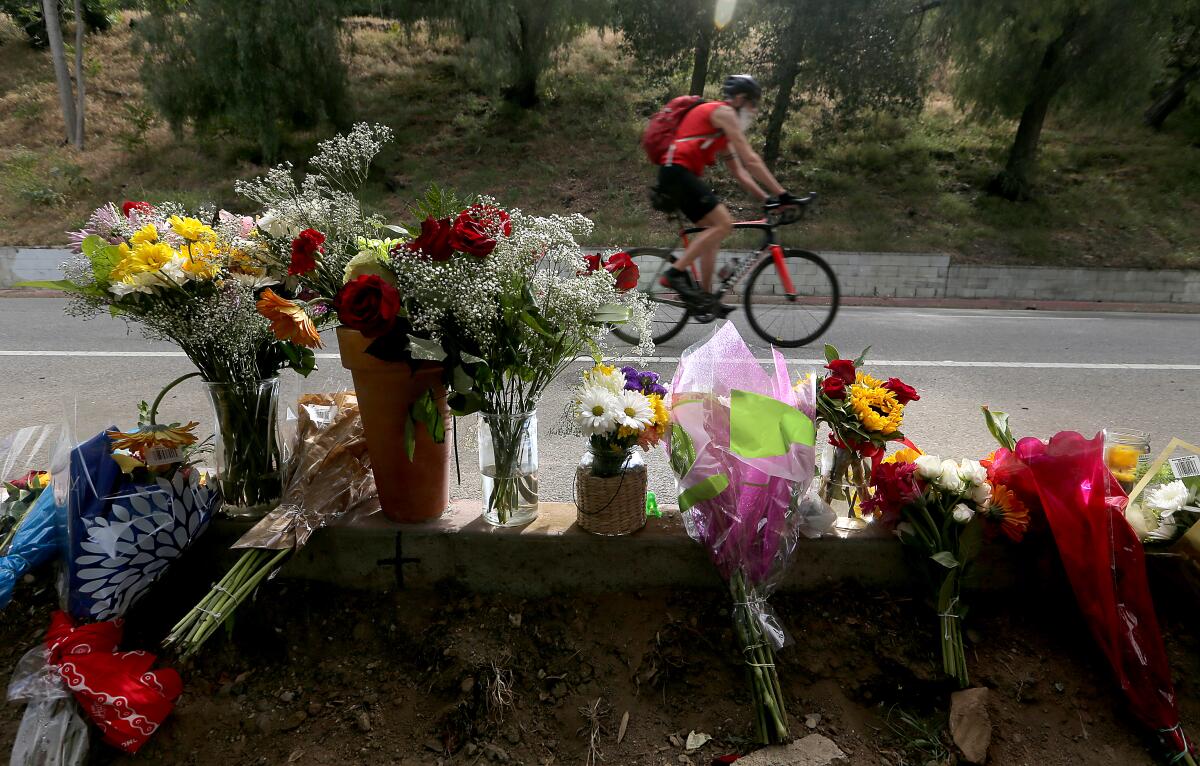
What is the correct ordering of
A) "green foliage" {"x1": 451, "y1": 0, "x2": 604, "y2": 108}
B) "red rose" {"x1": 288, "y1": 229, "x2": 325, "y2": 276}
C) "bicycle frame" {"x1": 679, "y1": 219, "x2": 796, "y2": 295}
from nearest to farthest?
1. "red rose" {"x1": 288, "y1": 229, "x2": 325, "y2": 276}
2. "bicycle frame" {"x1": 679, "y1": 219, "x2": 796, "y2": 295}
3. "green foliage" {"x1": 451, "y1": 0, "x2": 604, "y2": 108}

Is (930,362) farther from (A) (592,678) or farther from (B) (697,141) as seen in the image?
(A) (592,678)

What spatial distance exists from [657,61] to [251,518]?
1457cm

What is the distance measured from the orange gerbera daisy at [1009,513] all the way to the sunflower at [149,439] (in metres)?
2.22

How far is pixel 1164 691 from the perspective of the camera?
1.74 m

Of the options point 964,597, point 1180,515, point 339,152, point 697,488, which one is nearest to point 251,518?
point 339,152

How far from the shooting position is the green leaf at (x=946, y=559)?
1854 mm

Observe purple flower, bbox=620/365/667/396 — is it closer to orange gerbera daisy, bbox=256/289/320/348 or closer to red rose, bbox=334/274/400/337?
red rose, bbox=334/274/400/337

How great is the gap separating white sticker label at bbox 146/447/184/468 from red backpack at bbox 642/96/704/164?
4.27 metres

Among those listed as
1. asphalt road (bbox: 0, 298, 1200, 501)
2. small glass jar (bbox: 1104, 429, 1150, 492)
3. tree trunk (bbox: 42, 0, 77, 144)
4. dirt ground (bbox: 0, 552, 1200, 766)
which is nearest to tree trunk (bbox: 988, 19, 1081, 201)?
asphalt road (bbox: 0, 298, 1200, 501)

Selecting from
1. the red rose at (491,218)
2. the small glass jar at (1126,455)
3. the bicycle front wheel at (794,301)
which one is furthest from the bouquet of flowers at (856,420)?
the bicycle front wheel at (794,301)

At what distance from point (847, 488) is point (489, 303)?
1243 millimetres

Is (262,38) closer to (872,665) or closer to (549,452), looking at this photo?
(549,452)

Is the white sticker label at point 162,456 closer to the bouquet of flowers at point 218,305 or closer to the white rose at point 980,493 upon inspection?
the bouquet of flowers at point 218,305

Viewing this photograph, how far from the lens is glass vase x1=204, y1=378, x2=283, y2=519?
6.59 feet
